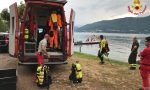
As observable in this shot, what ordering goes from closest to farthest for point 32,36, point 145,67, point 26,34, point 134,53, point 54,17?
point 145,67 → point 26,34 → point 54,17 → point 32,36 → point 134,53

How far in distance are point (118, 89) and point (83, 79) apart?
1.81 meters

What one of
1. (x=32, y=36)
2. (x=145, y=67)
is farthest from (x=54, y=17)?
(x=145, y=67)

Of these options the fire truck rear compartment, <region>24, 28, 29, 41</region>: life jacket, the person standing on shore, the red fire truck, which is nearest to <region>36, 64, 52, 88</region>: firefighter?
the red fire truck

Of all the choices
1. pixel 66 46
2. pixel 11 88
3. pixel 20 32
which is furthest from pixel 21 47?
pixel 11 88

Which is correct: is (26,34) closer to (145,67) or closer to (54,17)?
(54,17)

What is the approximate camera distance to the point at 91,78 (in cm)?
1201

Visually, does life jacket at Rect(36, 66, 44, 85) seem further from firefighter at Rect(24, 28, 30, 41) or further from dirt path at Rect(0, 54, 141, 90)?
firefighter at Rect(24, 28, 30, 41)

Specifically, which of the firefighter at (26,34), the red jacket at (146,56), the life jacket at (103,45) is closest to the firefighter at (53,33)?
the firefighter at (26,34)

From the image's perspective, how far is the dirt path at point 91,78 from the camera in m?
10.5

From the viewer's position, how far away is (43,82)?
33.5 feet

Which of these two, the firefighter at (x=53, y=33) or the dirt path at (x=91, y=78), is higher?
the firefighter at (x=53, y=33)

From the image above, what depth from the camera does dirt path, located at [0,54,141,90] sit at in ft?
34.4

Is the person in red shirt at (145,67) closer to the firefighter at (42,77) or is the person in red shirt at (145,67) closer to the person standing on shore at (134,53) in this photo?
the firefighter at (42,77)

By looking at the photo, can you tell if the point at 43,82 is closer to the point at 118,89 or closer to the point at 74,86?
the point at 74,86
